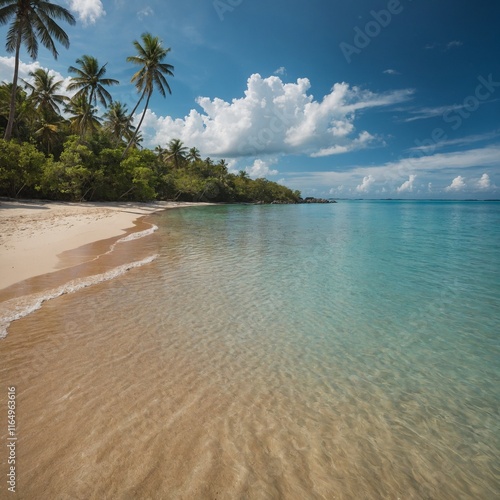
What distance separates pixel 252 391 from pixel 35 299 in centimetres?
A: 552

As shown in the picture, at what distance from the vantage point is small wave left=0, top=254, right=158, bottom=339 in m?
5.37

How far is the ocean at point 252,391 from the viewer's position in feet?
8.63

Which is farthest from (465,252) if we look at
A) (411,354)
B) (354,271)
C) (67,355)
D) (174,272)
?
(67,355)

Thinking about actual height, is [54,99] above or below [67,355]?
above

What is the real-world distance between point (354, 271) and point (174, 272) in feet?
21.6

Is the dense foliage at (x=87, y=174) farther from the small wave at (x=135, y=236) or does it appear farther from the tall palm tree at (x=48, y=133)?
the small wave at (x=135, y=236)

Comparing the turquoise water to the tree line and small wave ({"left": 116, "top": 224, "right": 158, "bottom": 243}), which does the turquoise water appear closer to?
small wave ({"left": 116, "top": 224, "right": 158, "bottom": 243})

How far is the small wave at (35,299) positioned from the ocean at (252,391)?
0.08 m

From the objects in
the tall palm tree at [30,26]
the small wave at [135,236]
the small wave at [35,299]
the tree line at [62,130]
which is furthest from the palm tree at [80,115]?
the small wave at [35,299]

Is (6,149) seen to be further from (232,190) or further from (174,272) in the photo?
(232,190)

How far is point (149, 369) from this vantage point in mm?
4137

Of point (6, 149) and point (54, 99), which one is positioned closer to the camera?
point (6, 149)

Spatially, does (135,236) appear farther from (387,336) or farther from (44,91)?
(44,91)

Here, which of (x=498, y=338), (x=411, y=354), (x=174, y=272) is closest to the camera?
(x=411, y=354)
